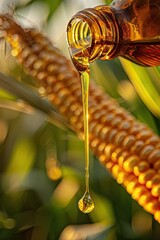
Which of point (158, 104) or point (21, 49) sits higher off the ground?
point (21, 49)

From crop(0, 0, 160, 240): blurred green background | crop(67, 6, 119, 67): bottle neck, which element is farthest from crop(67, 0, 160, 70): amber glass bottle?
crop(0, 0, 160, 240): blurred green background

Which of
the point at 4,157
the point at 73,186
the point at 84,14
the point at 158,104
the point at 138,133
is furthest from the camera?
the point at 4,157

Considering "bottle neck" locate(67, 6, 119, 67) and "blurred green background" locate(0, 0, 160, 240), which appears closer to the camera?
"bottle neck" locate(67, 6, 119, 67)

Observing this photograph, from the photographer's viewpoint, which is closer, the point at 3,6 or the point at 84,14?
the point at 84,14

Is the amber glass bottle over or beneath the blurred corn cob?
over

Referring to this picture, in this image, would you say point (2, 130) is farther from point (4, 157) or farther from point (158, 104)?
point (158, 104)

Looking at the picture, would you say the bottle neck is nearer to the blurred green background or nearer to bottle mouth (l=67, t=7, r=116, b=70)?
bottle mouth (l=67, t=7, r=116, b=70)

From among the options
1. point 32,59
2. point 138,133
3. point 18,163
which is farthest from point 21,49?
point 18,163

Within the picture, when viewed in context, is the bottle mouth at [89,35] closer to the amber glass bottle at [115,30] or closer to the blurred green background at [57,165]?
the amber glass bottle at [115,30]
